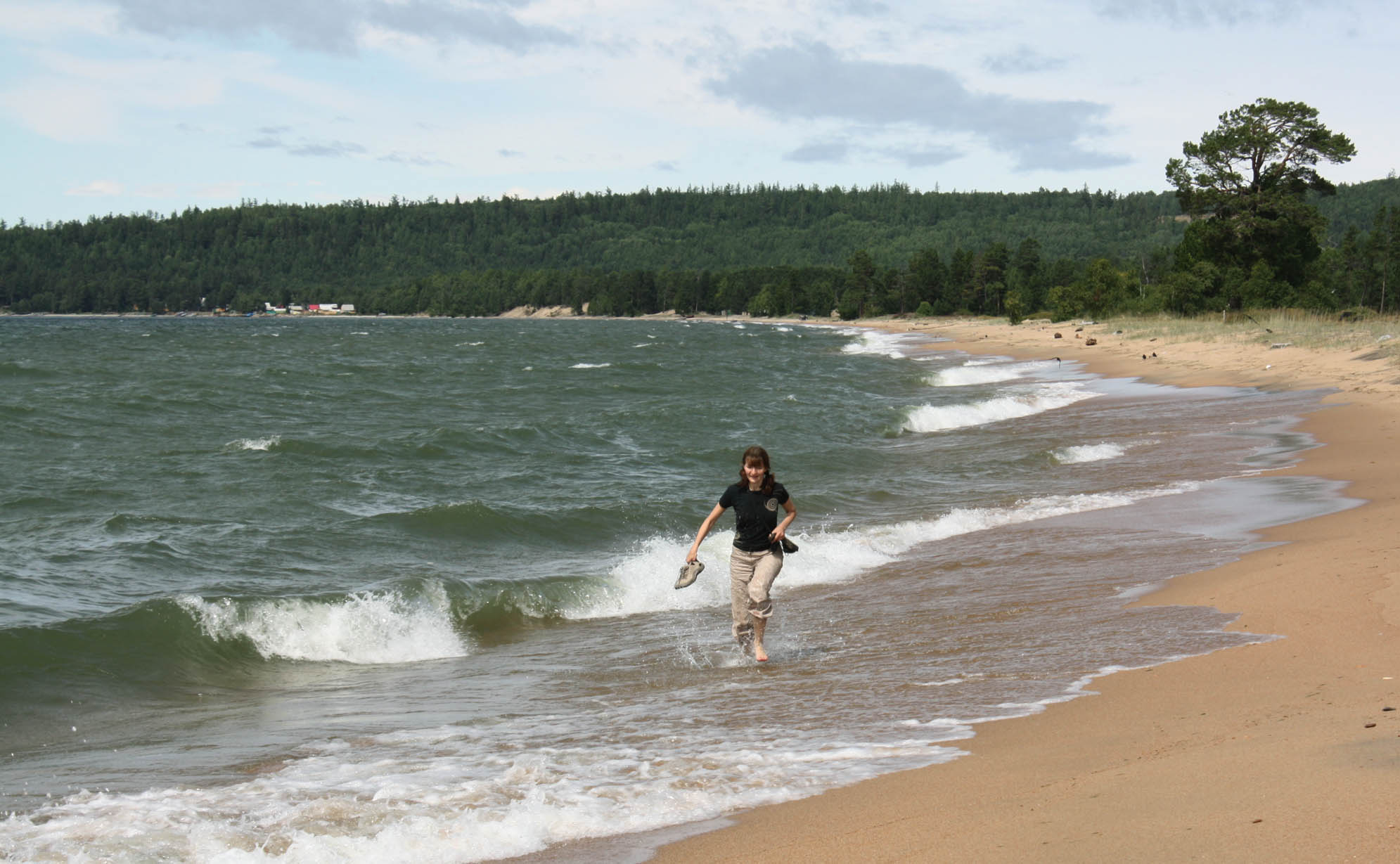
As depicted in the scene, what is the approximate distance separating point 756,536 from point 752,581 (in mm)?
380

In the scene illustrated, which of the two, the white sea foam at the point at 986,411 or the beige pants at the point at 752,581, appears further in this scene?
the white sea foam at the point at 986,411

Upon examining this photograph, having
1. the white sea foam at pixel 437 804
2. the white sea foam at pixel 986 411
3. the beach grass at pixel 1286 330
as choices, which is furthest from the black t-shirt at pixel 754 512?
the beach grass at pixel 1286 330

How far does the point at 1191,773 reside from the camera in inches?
199

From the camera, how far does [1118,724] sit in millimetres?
6199

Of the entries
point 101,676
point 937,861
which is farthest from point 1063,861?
point 101,676

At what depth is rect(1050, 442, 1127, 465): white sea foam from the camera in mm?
20798

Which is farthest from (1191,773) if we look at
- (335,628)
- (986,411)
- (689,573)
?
(986,411)

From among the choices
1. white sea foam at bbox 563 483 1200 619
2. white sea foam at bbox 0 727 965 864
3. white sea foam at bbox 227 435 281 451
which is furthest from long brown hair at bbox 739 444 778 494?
white sea foam at bbox 227 435 281 451

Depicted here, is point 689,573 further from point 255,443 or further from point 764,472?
point 255,443

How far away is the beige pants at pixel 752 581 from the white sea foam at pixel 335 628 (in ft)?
11.0

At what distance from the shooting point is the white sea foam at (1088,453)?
68.2 feet

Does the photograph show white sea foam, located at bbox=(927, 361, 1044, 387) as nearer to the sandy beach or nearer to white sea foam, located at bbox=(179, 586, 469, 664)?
white sea foam, located at bbox=(179, 586, 469, 664)

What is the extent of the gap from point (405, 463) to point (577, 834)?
63.7 feet

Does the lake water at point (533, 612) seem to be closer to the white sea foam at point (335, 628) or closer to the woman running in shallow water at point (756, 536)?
the white sea foam at point (335, 628)
